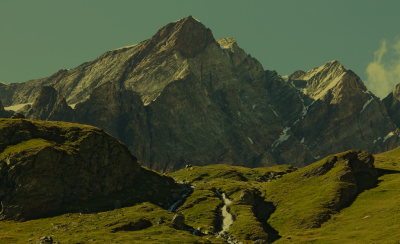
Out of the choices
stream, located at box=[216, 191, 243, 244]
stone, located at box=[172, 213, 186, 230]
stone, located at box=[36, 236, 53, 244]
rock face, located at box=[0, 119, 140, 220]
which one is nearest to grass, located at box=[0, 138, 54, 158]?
rock face, located at box=[0, 119, 140, 220]

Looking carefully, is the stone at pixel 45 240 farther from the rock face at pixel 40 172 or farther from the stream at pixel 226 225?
the stream at pixel 226 225

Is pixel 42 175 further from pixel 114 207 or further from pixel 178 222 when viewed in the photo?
pixel 178 222

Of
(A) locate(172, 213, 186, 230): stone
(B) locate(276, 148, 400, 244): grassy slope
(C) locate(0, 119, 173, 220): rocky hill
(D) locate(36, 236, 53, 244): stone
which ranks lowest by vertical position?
(B) locate(276, 148, 400, 244): grassy slope

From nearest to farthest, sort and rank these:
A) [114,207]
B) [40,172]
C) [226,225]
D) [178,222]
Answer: [178,222]
[40,172]
[226,225]
[114,207]

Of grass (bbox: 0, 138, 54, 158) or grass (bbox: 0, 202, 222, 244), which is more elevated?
grass (bbox: 0, 138, 54, 158)

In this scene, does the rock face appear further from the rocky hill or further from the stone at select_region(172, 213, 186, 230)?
the stone at select_region(172, 213, 186, 230)

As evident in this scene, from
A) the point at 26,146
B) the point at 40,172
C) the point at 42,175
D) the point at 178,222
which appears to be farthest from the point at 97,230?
the point at 26,146

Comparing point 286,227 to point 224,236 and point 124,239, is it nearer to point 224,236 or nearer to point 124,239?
point 224,236

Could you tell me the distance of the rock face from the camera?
16600 cm

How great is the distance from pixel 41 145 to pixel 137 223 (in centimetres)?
6196

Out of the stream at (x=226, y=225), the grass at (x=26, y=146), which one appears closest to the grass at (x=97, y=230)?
the stream at (x=226, y=225)

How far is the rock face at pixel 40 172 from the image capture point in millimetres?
166000

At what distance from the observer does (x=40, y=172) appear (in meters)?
175

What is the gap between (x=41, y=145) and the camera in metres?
182
